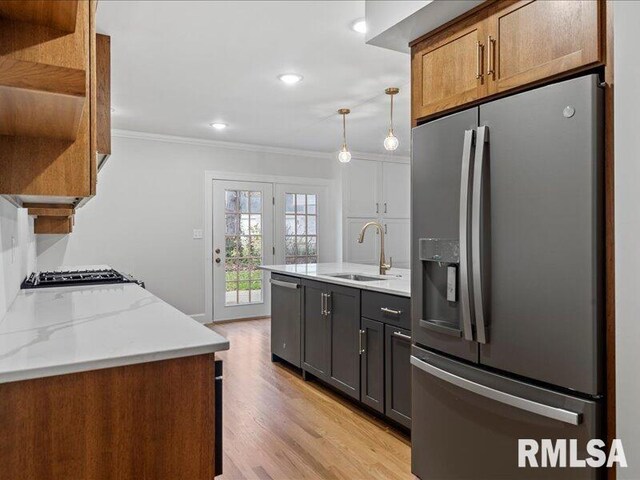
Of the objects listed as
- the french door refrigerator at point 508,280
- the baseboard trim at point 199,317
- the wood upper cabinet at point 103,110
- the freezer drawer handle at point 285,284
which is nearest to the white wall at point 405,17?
the french door refrigerator at point 508,280

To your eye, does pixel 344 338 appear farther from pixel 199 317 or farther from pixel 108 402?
pixel 199 317

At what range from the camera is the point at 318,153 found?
6.57 metres

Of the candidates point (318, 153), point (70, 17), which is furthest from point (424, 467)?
point (318, 153)

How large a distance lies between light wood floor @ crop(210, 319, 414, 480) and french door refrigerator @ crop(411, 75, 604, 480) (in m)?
0.40

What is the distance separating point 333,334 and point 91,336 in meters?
1.88

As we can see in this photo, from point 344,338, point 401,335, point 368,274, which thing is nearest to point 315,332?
point 344,338

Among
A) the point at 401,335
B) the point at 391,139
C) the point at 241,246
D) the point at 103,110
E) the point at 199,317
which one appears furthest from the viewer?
the point at 241,246

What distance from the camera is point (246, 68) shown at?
3219mm

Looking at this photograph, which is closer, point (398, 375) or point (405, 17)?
point (405, 17)

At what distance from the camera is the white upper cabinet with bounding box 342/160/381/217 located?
21.2ft

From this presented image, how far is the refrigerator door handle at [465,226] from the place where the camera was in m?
1.61

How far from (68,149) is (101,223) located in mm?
3928

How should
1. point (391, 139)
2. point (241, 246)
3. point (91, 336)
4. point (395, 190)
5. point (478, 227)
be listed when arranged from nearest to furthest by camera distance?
point (91, 336), point (478, 227), point (391, 139), point (241, 246), point (395, 190)

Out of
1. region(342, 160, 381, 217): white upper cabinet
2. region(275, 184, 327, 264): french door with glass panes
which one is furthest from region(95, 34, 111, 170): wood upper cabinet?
region(342, 160, 381, 217): white upper cabinet
